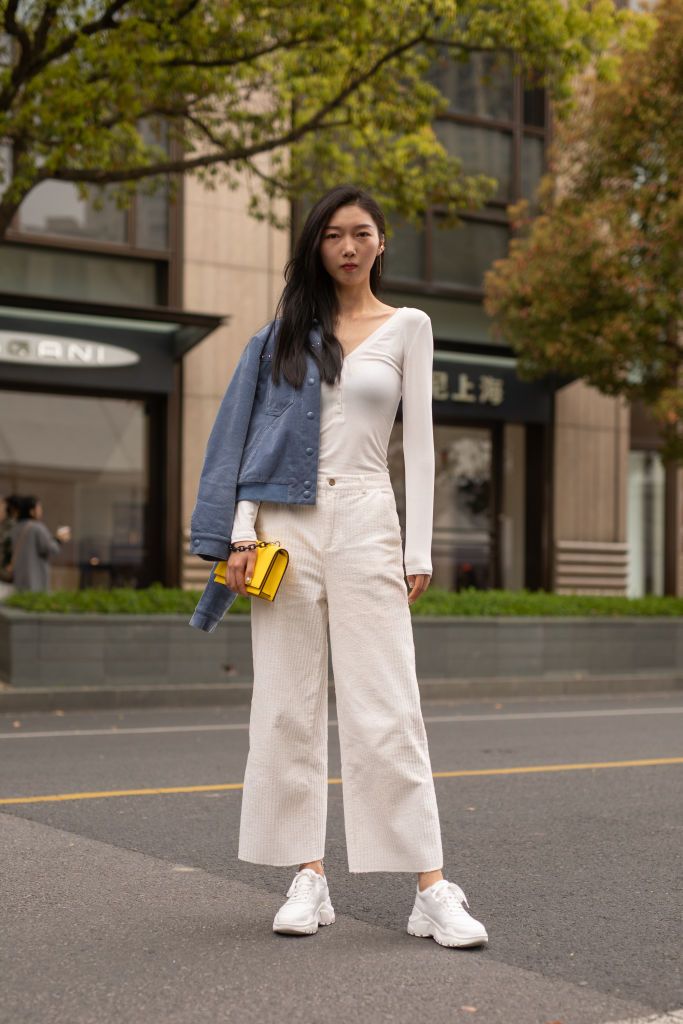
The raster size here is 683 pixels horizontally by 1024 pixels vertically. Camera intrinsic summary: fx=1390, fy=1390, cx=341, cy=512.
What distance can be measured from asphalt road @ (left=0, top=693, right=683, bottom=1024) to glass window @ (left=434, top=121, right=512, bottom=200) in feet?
43.9

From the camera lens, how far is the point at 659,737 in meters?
9.60

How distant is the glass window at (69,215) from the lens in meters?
17.0

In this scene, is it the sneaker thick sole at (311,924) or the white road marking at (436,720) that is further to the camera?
the white road marking at (436,720)

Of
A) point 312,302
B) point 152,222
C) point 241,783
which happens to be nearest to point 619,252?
point 152,222

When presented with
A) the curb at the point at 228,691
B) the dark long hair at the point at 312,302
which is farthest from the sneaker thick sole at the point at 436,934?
the curb at the point at 228,691

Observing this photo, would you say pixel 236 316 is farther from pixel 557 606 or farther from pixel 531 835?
pixel 531 835

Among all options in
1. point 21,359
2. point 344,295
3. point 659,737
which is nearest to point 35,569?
point 21,359

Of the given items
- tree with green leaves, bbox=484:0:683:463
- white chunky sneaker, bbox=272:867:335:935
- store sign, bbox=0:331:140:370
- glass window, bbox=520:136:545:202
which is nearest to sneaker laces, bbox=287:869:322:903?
white chunky sneaker, bbox=272:867:335:935

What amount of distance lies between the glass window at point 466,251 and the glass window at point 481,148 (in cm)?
56

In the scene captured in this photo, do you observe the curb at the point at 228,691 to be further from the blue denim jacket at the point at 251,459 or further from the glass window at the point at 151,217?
the blue denim jacket at the point at 251,459

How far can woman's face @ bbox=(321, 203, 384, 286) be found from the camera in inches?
160

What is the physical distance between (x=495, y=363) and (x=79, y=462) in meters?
6.06

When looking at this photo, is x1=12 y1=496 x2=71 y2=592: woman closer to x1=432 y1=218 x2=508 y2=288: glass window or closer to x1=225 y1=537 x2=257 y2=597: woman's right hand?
x1=432 y1=218 x2=508 y2=288: glass window

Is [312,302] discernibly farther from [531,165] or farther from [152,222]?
[531,165]
